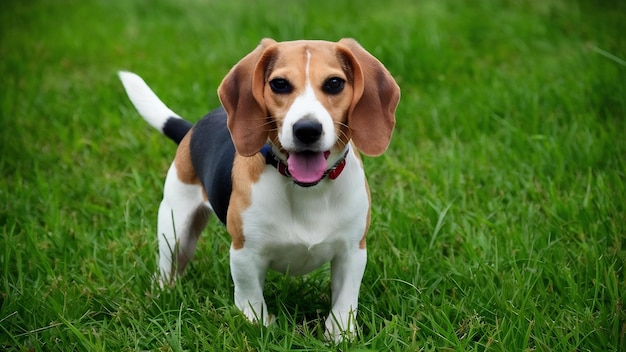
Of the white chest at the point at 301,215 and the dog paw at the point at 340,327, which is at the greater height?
the white chest at the point at 301,215

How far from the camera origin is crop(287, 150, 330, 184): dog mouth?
291 centimetres

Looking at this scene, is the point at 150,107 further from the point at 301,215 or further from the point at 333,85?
the point at 333,85

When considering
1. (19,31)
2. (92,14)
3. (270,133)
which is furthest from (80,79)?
(270,133)

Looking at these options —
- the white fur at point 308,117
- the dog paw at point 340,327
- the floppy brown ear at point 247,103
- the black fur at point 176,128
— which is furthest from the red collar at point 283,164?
the black fur at point 176,128

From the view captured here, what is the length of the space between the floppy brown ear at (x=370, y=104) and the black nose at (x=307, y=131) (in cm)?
27

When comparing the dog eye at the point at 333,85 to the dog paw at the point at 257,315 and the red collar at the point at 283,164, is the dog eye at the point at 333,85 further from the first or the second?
the dog paw at the point at 257,315

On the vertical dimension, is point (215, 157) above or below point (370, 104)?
below

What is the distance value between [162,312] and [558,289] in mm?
1719

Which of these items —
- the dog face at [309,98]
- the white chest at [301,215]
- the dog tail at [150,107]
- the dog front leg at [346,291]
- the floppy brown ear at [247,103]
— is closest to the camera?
the dog face at [309,98]

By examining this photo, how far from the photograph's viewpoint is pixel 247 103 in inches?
119

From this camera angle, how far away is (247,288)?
327 cm

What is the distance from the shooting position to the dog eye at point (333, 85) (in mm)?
2881

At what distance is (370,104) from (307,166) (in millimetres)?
341

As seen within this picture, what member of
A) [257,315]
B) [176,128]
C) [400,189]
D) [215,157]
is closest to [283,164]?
[215,157]
